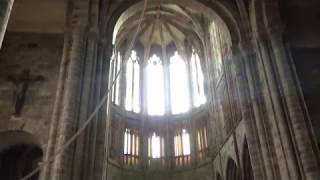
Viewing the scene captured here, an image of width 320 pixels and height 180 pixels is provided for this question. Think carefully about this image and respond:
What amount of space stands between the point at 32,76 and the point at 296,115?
8756 mm

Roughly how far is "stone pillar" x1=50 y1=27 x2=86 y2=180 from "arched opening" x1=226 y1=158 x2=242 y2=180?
35.6 feet

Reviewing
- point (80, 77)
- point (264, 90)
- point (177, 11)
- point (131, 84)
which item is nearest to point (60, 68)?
point (80, 77)

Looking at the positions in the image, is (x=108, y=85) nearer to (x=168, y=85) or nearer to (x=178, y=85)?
(x=168, y=85)

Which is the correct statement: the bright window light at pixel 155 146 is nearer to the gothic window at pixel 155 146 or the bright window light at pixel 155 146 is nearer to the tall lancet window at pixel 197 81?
the gothic window at pixel 155 146

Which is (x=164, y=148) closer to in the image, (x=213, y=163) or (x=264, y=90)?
(x=213, y=163)

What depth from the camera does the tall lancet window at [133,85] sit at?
24.9m

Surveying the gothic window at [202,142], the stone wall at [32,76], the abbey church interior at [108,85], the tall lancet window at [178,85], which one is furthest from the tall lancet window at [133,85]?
the stone wall at [32,76]

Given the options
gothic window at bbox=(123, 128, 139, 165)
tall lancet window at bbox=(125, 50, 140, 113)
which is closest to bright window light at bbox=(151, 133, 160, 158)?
gothic window at bbox=(123, 128, 139, 165)

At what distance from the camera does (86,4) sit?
13031 mm

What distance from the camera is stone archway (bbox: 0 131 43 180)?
38.0 ft

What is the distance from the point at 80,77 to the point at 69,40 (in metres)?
1.79

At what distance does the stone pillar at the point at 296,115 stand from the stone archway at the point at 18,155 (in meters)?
8.13

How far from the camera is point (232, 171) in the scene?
764 inches

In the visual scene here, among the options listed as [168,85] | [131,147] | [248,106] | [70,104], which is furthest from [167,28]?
[70,104]
